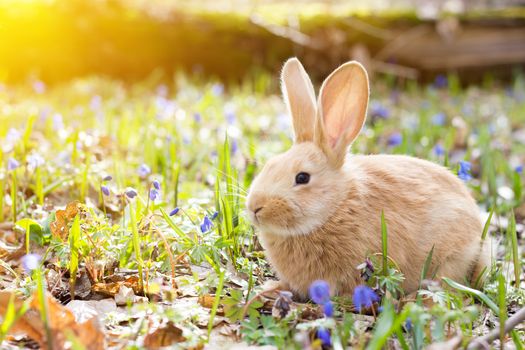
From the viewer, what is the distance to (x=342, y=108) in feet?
11.6

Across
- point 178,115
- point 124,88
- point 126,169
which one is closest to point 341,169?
point 126,169

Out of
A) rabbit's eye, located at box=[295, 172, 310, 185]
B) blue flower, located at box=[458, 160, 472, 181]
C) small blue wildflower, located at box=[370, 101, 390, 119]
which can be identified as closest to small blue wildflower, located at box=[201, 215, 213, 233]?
rabbit's eye, located at box=[295, 172, 310, 185]

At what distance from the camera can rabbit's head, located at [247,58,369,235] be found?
3.26m

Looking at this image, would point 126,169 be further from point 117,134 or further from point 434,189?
point 434,189

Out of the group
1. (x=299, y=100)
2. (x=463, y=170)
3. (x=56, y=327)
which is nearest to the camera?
(x=56, y=327)

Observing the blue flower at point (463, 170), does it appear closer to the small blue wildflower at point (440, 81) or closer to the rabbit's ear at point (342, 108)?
the rabbit's ear at point (342, 108)

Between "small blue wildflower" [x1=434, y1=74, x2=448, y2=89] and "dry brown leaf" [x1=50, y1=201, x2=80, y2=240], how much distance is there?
755cm

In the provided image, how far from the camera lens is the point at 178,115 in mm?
6828

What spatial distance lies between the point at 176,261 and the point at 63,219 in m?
0.62

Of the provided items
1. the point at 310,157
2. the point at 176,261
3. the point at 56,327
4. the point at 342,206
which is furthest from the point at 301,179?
the point at 56,327

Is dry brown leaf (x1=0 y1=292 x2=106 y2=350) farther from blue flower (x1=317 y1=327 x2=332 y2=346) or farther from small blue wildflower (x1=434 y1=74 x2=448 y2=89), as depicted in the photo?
small blue wildflower (x1=434 y1=74 x2=448 y2=89)

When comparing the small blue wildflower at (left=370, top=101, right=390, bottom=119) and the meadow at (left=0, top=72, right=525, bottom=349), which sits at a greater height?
the small blue wildflower at (left=370, top=101, right=390, bottom=119)

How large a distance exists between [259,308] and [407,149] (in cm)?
288

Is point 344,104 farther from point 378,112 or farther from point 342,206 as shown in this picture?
point 378,112
